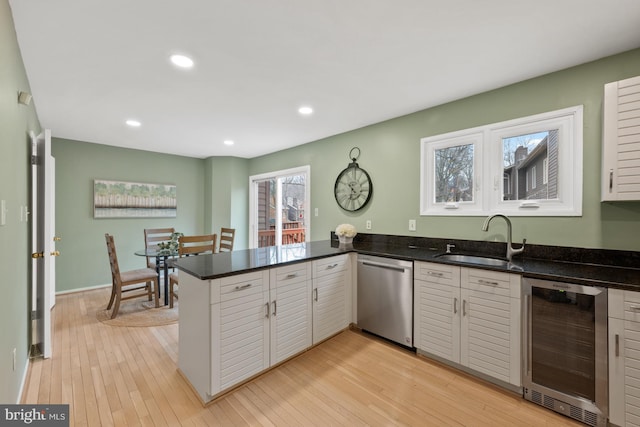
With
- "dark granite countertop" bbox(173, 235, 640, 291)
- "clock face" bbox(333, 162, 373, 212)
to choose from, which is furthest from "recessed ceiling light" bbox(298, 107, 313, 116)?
"dark granite countertop" bbox(173, 235, 640, 291)

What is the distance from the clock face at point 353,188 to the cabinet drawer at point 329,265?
96cm

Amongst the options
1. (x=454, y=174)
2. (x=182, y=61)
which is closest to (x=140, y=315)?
(x=182, y=61)

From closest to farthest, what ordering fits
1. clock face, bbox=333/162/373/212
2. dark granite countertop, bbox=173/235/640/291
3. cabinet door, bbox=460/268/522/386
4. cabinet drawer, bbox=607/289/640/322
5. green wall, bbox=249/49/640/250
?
cabinet drawer, bbox=607/289/640/322 < dark granite countertop, bbox=173/235/640/291 < cabinet door, bbox=460/268/522/386 < green wall, bbox=249/49/640/250 < clock face, bbox=333/162/373/212

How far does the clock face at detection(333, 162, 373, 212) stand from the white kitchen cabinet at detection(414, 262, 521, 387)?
1324mm

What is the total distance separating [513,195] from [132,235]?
559 cm

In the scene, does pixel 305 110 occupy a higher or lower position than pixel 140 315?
higher

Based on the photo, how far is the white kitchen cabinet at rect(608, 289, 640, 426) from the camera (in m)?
1.51

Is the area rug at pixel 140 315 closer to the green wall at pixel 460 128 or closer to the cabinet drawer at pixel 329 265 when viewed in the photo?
the cabinet drawer at pixel 329 265

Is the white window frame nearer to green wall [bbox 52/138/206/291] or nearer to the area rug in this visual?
the area rug

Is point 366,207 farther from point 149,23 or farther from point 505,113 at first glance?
point 149,23

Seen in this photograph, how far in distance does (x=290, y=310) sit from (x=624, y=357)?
7.05ft

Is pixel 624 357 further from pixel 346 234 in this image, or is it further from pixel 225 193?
pixel 225 193

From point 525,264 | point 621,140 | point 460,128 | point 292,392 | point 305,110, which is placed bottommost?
point 292,392

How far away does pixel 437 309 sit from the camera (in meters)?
2.29
